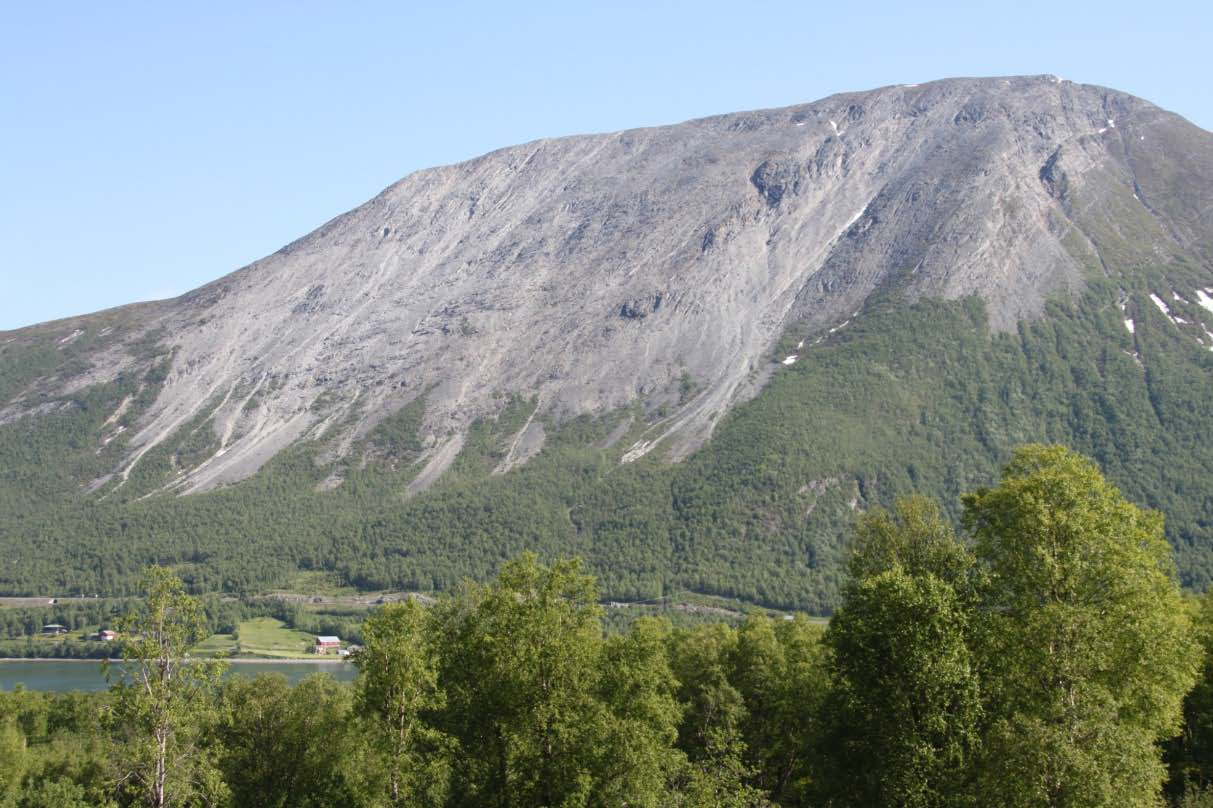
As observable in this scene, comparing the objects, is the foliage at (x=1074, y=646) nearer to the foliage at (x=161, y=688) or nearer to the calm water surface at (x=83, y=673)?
the foliage at (x=161, y=688)

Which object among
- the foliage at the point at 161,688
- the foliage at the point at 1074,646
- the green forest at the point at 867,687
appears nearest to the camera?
the foliage at the point at 161,688

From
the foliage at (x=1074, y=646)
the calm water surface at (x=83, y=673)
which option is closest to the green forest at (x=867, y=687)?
the foliage at (x=1074, y=646)

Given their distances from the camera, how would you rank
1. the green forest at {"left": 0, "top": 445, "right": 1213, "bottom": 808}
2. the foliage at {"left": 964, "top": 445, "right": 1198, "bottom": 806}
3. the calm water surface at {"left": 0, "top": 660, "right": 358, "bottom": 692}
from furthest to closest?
the calm water surface at {"left": 0, "top": 660, "right": 358, "bottom": 692} < the green forest at {"left": 0, "top": 445, "right": 1213, "bottom": 808} < the foliage at {"left": 964, "top": 445, "right": 1198, "bottom": 806}

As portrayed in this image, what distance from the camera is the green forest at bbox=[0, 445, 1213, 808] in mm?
38656

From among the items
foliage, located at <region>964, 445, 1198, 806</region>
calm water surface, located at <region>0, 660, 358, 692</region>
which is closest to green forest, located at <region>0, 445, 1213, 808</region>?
foliage, located at <region>964, 445, 1198, 806</region>

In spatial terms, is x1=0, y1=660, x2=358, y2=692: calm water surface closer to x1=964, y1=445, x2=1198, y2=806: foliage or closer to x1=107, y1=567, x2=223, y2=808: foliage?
x1=107, y1=567, x2=223, y2=808: foliage

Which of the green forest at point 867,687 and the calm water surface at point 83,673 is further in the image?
the calm water surface at point 83,673

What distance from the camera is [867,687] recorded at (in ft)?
149

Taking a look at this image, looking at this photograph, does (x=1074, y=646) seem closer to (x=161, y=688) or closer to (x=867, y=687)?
(x=867, y=687)

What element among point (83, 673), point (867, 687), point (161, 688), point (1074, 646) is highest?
point (161, 688)

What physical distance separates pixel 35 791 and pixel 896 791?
5729cm

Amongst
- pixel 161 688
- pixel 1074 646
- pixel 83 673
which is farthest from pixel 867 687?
pixel 83 673

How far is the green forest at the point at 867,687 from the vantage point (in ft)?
127

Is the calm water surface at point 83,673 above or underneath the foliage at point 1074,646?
underneath
